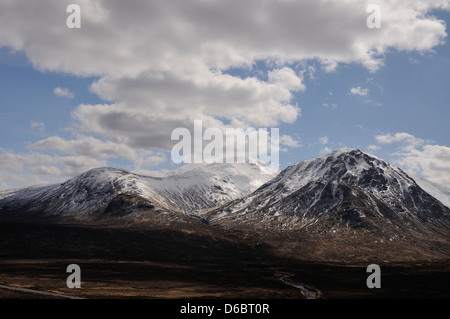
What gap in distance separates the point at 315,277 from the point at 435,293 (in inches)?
1785

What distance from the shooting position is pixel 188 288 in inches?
4336

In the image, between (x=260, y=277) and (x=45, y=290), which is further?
(x=260, y=277)

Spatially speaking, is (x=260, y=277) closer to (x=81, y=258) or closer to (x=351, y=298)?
(x=351, y=298)
